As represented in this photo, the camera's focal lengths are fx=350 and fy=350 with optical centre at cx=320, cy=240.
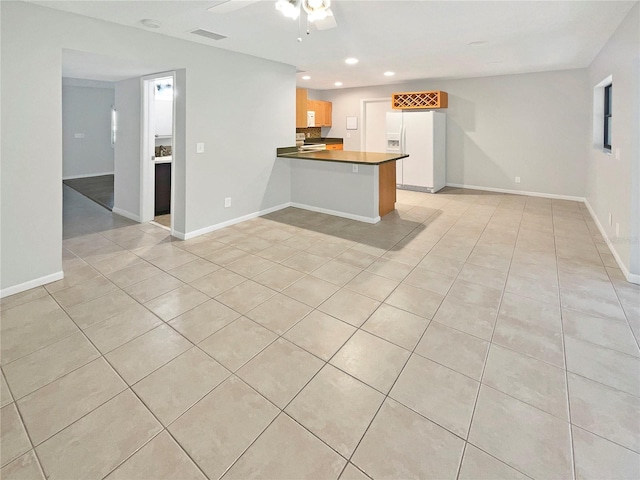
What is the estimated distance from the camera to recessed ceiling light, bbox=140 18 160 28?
3.30 metres

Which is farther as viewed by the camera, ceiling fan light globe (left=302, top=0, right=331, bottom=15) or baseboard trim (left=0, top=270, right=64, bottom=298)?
baseboard trim (left=0, top=270, right=64, bottom=298)

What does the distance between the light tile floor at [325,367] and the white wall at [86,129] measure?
21.5ft

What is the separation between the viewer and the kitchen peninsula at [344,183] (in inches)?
197

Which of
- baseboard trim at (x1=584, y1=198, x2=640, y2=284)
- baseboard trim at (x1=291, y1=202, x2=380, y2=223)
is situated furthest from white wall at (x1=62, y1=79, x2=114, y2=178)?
baseboard trim at (x1=584, y1=198, x2=640, y2=284)

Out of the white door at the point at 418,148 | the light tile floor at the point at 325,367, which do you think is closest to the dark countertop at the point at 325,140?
the white door at the point at 418,148

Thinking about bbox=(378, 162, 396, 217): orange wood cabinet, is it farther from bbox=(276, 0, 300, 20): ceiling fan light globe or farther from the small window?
the small window

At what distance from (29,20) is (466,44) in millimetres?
4439

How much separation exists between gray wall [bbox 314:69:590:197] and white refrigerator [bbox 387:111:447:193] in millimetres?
451

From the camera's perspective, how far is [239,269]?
11.3 feet

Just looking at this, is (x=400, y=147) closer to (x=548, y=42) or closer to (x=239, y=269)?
(x=548, y=42)

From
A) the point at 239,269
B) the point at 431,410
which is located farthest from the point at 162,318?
the point at 431,410

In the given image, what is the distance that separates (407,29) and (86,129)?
8661 mm

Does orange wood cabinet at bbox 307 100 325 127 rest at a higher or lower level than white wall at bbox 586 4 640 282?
higher

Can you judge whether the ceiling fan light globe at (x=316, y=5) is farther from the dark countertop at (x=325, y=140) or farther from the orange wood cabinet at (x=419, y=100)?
the dark countertop at (x=325, y=140)
